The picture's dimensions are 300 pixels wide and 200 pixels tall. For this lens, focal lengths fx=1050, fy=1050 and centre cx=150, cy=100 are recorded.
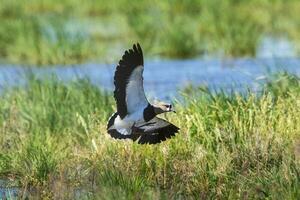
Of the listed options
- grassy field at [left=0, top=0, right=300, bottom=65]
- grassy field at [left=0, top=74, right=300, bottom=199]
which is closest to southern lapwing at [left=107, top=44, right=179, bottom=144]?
grassy field at [left=0, top=74, right=300, bottom=199]

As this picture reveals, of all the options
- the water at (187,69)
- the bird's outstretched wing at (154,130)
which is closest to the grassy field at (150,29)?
the water at (187,69)

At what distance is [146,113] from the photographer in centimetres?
665

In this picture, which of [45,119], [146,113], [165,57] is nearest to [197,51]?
[165,57]

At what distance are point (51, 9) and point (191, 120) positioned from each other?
15.1 meters

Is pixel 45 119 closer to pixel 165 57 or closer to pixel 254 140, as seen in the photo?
pixel 254 140

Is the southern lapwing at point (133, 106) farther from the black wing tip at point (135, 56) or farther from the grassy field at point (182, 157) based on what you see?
Answer: the grassy field at point (182, 157)

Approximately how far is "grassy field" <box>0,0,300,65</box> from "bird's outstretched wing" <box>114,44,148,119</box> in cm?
916

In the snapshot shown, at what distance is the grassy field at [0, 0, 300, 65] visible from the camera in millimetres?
16391

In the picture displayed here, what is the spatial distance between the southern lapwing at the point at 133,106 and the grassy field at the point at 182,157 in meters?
0.27

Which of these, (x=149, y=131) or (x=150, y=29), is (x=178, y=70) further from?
(x=149, y=131)

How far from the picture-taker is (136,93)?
6.62 metres

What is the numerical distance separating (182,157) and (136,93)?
1.02 m

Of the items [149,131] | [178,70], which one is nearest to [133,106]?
[149,131]

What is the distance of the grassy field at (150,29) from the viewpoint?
1639 centimetres
